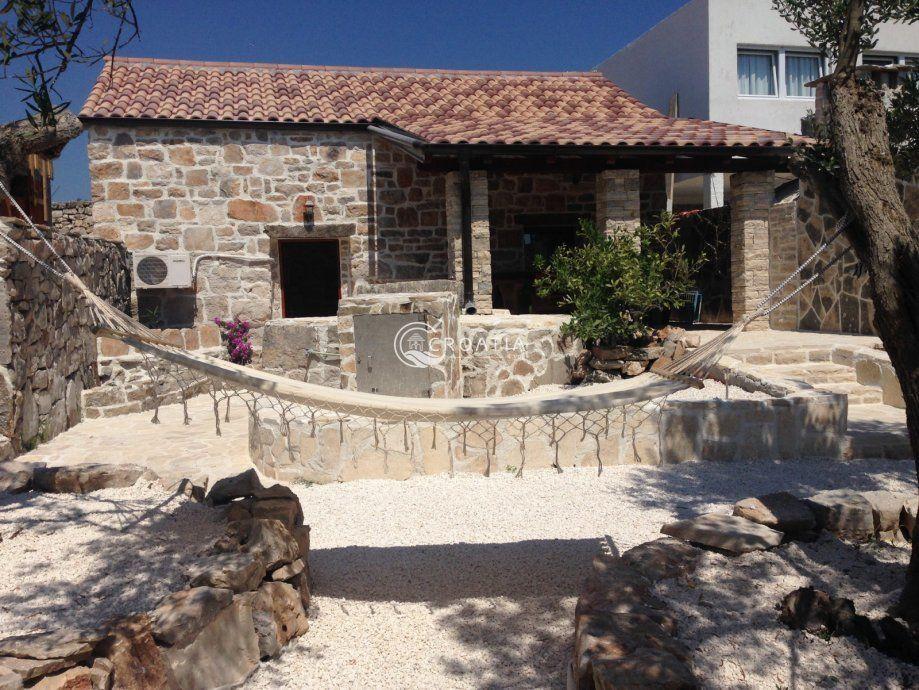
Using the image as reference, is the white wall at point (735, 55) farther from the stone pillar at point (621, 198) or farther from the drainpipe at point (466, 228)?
the drainpipe at point (466, 228)

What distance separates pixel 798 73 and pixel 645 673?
1583 cm

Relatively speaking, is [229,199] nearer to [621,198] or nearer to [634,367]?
[621,198]

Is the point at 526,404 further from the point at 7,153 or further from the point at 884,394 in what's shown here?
the point at 7,153

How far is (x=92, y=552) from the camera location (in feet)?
10.3

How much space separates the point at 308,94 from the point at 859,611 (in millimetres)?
10395

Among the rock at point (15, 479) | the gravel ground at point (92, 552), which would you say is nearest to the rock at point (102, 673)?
the gravel ground at point (92, 552)

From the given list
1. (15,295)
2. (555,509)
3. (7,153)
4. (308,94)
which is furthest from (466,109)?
(555,509)

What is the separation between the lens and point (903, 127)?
354 cm

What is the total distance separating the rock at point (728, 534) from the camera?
10.5 feet

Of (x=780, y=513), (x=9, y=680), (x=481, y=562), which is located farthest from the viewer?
(x=481, y=562)

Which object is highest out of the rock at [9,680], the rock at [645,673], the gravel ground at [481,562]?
the rock at [9,680]

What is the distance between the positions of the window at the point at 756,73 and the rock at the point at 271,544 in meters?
14.1

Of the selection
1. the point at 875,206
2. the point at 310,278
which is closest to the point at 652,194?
the point at 310,278

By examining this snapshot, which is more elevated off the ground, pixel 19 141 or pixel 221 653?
pixel 19 141
